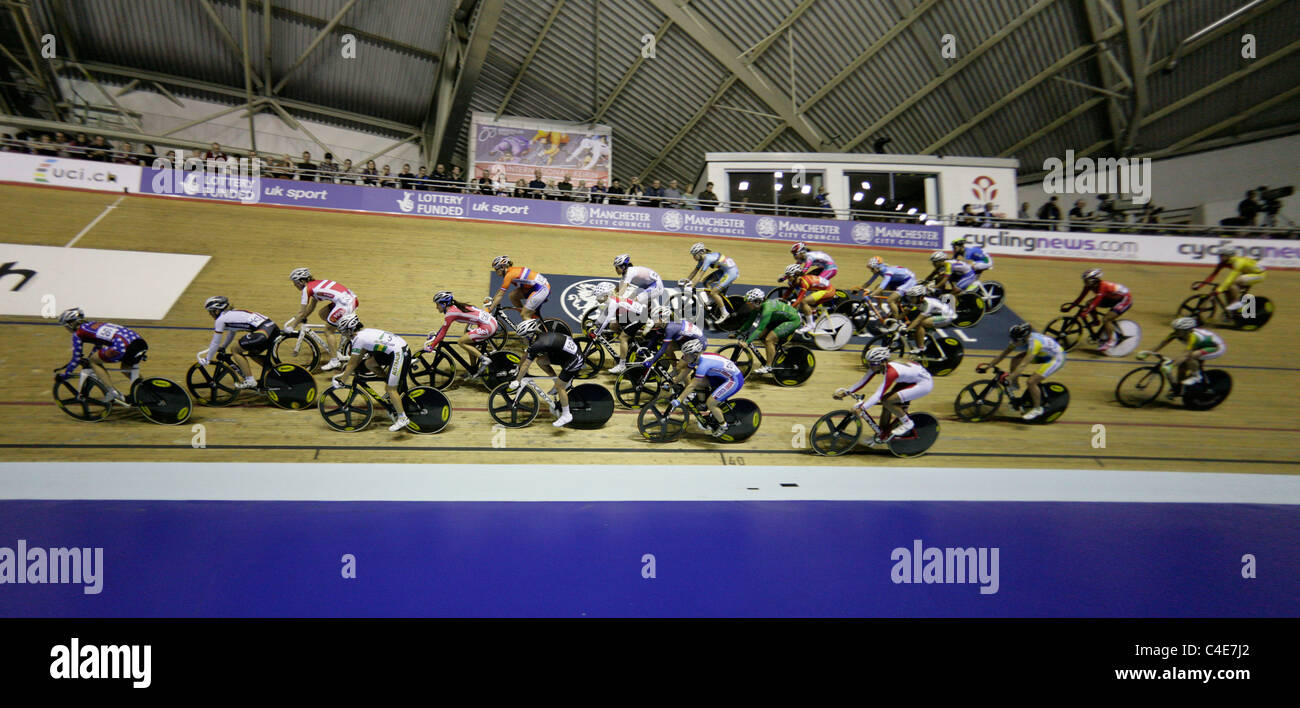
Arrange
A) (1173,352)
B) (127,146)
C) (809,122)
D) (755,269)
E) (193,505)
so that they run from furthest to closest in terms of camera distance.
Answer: (809,122)
(127,146)
(755,269)
(1173,352)
(193,505)

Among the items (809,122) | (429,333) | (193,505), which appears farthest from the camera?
(809,122)

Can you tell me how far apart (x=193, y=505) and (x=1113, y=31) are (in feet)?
63.7

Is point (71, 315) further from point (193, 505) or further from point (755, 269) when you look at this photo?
point (755, 269)

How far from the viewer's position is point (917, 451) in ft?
18.6

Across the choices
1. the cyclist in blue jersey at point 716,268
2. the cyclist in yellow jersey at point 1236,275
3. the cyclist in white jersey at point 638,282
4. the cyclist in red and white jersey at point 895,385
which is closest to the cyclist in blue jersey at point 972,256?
the cyclist in yellow jersey at point 1236,275

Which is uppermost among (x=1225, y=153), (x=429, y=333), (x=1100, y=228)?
(x=1225, y=153)

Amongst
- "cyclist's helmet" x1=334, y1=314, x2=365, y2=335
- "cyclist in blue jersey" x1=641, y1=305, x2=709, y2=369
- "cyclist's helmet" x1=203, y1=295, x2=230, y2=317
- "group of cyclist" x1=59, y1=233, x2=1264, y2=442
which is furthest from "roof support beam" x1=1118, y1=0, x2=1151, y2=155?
"cyclist's helmet" x1=203, y1=295, x2=230, y2=317

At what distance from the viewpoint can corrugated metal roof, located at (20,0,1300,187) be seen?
1496 centimetres

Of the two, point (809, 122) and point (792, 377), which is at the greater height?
point (809, 122)

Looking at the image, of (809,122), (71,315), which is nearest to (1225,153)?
(809,122)

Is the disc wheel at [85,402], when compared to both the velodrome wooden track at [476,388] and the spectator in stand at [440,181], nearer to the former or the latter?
the velodrome wooden track at [476,388]

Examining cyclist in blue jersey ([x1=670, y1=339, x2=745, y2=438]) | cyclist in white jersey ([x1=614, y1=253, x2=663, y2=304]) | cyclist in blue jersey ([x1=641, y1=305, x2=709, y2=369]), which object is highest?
cyclist in white jersey ([x1=614, y1=253, x2=663, y2=304])

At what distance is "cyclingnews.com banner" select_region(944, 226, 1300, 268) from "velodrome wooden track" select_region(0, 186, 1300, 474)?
11.9 inches

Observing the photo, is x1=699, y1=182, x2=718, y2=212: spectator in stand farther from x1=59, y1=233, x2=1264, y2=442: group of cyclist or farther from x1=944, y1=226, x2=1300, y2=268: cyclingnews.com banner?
x1=944, y1=226, x2=1300, y2=268: cyclingnews.com banner
